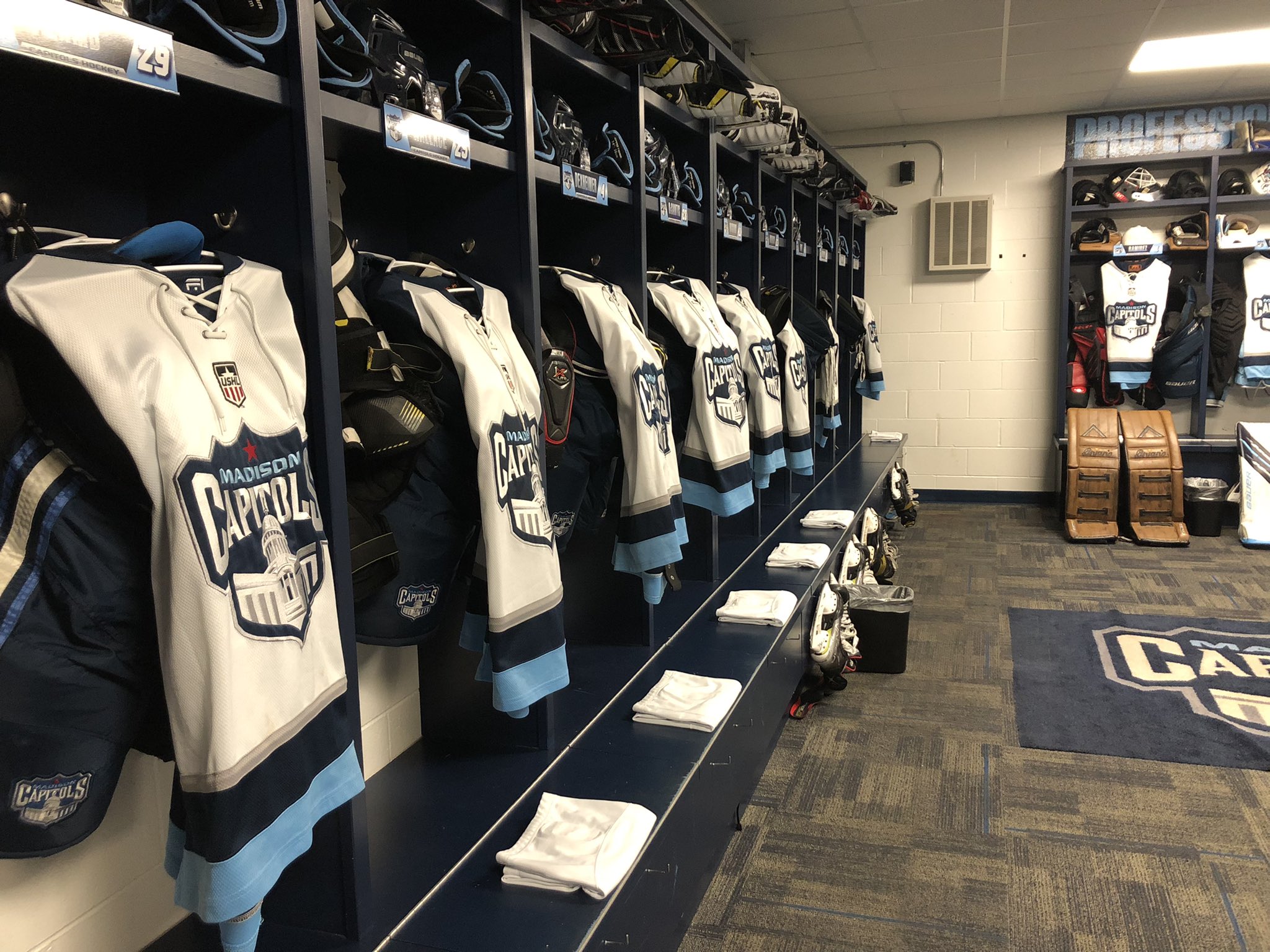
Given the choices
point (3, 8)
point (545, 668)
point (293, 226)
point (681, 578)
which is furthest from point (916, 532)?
point (3, 8)

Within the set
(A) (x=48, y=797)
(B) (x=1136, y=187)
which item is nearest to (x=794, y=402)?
(A) (x=48, y=797)

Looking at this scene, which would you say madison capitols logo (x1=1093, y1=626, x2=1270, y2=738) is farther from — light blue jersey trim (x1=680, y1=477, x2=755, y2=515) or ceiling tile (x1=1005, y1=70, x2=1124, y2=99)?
ceiling tile (x1=1005, y1=70, x2=1124, y2=99)

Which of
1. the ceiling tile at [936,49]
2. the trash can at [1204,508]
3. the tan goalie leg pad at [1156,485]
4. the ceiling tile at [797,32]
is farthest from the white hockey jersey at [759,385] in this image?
the trash can at [1204,508]

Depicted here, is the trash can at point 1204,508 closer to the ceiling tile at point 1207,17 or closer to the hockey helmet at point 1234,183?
the hockey helmet at point 1234,183

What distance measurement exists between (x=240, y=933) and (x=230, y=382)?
637 mm

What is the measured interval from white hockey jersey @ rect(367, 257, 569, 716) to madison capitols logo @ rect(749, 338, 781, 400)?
60.1 inches

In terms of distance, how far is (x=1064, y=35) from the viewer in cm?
481

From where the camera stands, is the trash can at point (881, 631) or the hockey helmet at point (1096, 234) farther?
the hockey helmet at point (1096, 234)

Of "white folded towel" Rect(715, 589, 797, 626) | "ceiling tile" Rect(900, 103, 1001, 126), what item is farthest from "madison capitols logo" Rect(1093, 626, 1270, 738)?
"ceiling tile" Rect(900, 103, 1001, 126)

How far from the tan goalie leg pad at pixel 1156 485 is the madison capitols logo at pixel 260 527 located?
5740 mm

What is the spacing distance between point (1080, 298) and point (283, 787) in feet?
21.6

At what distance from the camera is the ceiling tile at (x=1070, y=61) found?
16.7ft

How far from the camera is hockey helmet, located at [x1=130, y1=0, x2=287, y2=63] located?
3.61 ft

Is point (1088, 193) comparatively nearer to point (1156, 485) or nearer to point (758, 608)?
point (1156, 485)
